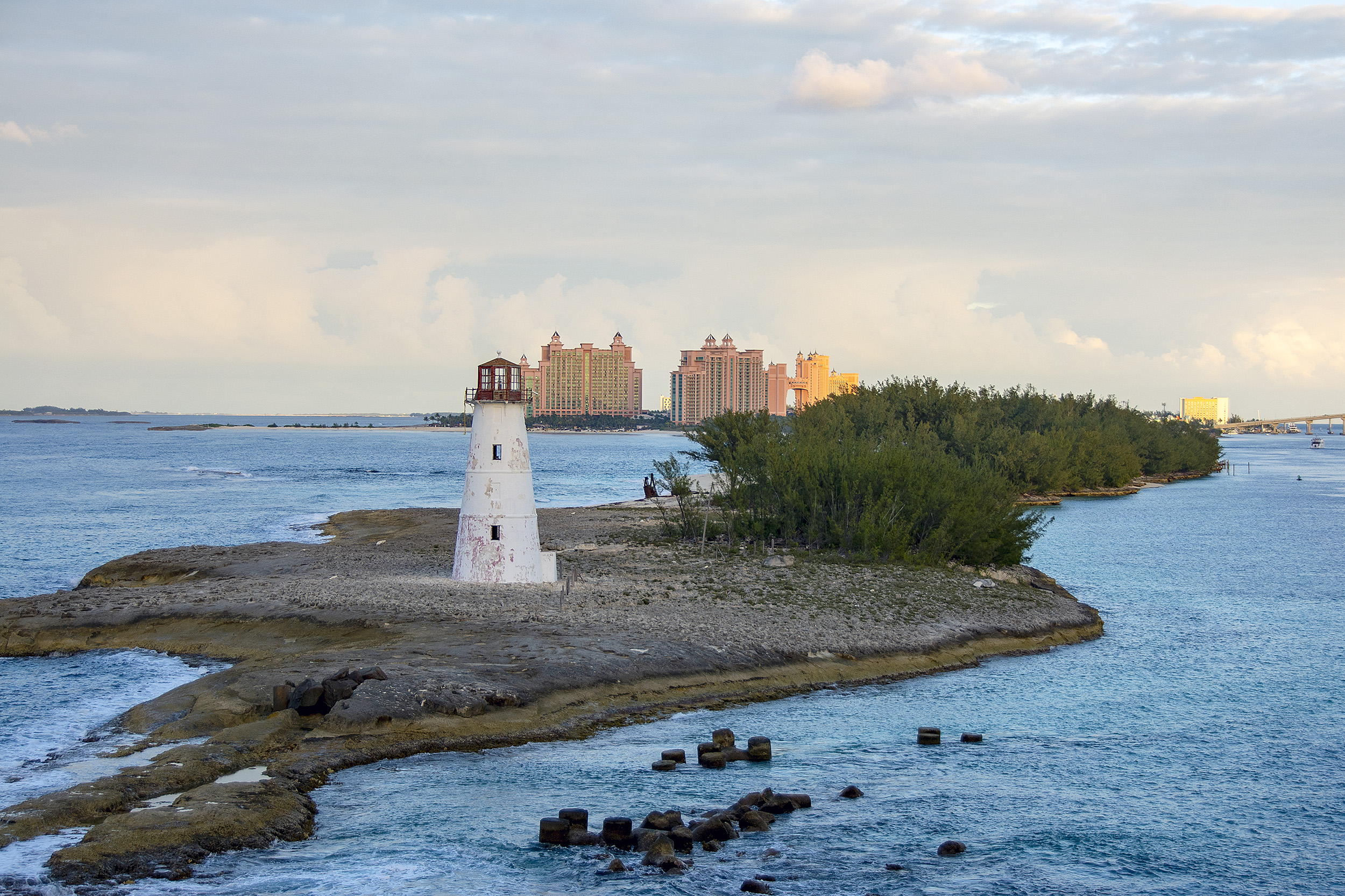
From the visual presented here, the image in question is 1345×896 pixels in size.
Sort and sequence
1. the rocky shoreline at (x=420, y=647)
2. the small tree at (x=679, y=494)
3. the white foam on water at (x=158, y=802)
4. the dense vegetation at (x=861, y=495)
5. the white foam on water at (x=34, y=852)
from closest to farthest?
1. the white foam on water at (x=34, y=852)
2. the white foam on water at (x=158, y=802)
3. the rocky shoreline at (x=420, y=647)
4. the dense vegetation at (x=861, y=495)
5. the small tree at (x=679, y=494)

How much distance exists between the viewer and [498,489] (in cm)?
2966

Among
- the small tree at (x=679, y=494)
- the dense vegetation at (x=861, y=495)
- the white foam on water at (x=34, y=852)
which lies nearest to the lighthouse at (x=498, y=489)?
the dense vegetation at (x=861, y=495)

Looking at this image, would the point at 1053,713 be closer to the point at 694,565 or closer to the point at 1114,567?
the point at 694,565

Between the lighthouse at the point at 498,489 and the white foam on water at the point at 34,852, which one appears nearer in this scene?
the white foam on water at the point at 34,852

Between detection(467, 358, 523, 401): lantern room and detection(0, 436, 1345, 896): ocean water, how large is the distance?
11354mm

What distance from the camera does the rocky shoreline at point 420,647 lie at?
16.0 metres

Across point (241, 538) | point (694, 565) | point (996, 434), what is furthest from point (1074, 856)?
A: point (996, 434)

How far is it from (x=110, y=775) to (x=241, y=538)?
3886 cm

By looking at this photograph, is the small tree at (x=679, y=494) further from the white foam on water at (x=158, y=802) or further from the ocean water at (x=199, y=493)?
the white foam on water at (x=158, y=802)

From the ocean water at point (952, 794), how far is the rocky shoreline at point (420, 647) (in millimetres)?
820

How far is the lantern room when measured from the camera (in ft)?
97.3

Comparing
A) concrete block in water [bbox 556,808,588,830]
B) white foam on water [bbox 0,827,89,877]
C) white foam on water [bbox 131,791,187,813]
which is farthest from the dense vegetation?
white foam on water [bbox 0,827,89,877]

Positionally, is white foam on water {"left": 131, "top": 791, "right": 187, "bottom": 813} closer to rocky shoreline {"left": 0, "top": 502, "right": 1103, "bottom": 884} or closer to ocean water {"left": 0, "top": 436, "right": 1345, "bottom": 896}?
rocky shoreline {"left": 0, "top": 502, "right": 1103, "bottom": 884}

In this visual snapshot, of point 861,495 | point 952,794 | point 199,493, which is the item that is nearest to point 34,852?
point 952,794
